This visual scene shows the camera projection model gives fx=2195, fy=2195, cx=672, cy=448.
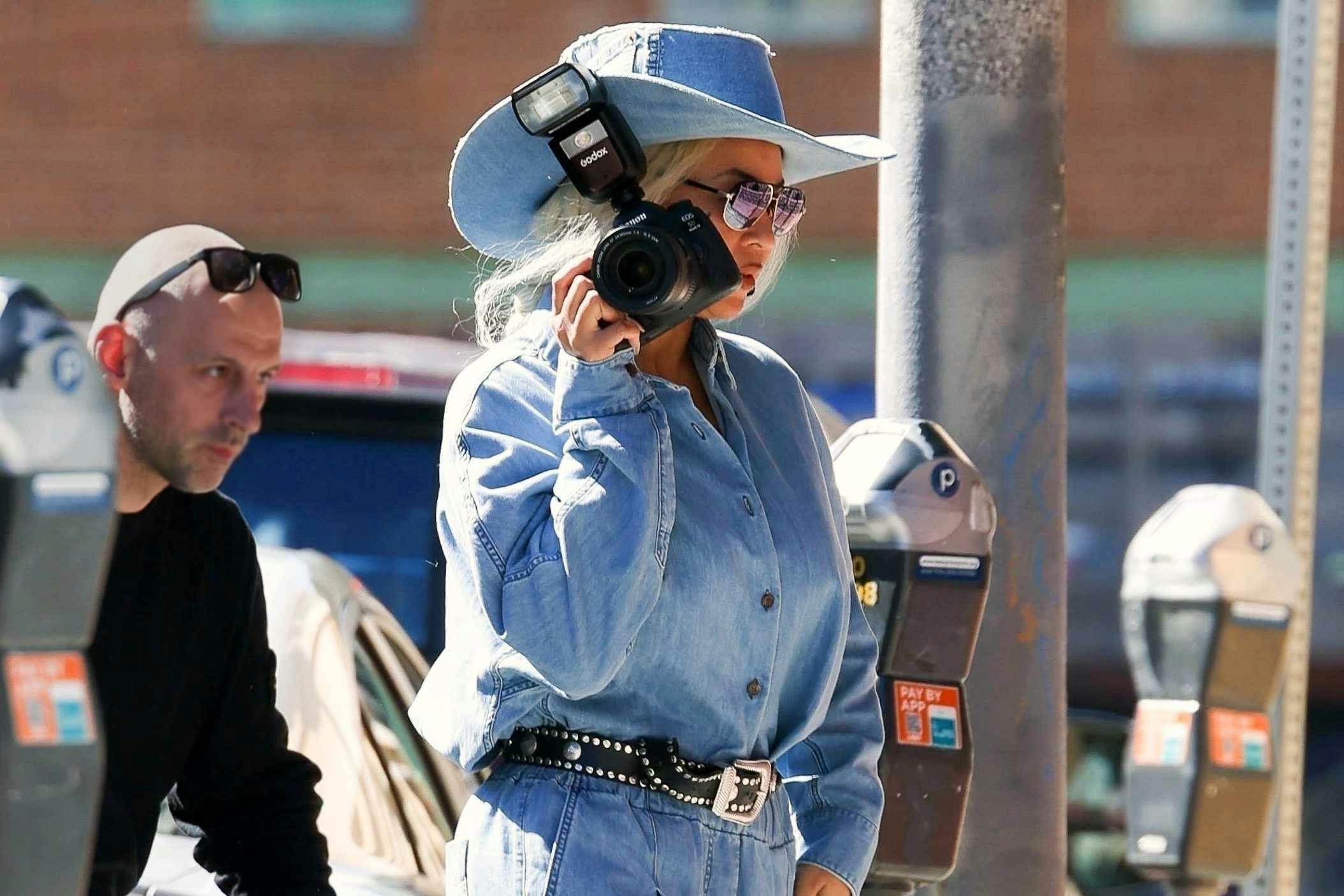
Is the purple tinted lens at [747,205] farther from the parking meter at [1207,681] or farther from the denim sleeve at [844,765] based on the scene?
the parking meter at [1207,681]

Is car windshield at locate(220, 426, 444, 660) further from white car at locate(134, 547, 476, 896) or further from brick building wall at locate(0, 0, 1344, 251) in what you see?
brick building wall at locate(0, 0, 1344, 251)

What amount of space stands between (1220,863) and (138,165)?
10.6 m

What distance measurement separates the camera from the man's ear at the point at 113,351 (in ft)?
8.29

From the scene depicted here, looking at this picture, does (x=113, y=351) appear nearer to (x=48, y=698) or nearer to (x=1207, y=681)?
(x=48, y=698)

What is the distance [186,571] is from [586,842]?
69cm

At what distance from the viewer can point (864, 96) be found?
520 inches

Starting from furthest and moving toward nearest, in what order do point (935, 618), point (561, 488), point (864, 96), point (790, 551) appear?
point (864, 96)
point (935, 618)
point (790, 551)
point (561, 488)

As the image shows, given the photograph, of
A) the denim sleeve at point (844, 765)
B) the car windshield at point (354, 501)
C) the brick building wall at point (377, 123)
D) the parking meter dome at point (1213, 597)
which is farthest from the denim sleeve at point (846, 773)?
the brick building wall at point (377, 123)

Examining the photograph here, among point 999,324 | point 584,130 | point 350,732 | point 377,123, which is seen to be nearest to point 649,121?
point 584,130

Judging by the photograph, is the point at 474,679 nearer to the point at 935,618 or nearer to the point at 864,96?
the point at 935,618

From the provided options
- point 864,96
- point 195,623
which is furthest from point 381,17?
point 195,623

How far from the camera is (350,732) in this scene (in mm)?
3686

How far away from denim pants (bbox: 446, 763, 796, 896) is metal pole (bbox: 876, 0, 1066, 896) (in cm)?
112

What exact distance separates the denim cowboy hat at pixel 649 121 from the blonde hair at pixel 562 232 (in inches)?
0.8
